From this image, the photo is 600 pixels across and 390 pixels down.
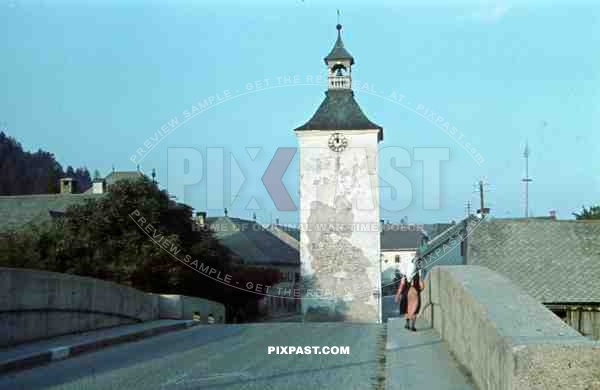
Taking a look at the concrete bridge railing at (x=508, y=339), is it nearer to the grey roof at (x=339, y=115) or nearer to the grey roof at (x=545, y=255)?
the grey roof at (x=545, y=255)

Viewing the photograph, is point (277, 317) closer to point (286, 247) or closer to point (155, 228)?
point (155, 228)

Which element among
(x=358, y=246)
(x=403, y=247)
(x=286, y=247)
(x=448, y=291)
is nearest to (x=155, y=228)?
(x=358, y=246)

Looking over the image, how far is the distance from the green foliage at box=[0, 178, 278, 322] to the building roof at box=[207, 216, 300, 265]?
90.1 feet

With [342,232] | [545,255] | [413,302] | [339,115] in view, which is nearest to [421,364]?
[413,302]

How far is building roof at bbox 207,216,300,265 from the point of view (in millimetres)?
67188

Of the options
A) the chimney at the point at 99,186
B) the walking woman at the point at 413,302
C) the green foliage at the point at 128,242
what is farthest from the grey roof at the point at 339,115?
the walking woman at the point at 413,302

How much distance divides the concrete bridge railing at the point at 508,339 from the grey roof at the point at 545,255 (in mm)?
23961

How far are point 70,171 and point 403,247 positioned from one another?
165 ft

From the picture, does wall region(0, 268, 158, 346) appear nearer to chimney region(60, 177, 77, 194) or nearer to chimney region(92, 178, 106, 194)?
chimney region(92, 178, 106, 194)

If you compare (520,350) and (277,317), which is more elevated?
(520,350)

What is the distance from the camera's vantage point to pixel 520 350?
4.91m

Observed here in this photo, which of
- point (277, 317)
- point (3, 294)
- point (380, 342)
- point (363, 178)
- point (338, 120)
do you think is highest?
point (338, 120)

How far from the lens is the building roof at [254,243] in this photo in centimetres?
6719

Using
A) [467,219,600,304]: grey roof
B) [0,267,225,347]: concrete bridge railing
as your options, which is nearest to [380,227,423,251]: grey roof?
[467,219,600,304]: grey roof
